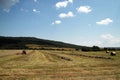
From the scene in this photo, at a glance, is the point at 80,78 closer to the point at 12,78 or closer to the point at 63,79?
the point at 63,79

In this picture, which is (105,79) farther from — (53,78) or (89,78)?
(53,78)

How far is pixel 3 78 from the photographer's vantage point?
1795 cm

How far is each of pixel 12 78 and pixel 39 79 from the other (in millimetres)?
2406

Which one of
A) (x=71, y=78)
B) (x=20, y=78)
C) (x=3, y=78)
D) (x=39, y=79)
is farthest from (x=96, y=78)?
(x=3, y=78)

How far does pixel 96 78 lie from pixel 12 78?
7.05 metres

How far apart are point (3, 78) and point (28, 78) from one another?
85.9 inches

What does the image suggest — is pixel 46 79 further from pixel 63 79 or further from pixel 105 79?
pixel 105 79

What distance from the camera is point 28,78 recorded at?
58.0 ft

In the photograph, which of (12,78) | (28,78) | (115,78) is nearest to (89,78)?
Result: (115,78)

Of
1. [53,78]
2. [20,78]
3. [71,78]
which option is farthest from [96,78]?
[20,78]

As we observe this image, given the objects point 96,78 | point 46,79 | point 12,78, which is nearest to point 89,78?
point 96,78

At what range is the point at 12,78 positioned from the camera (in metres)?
17.8

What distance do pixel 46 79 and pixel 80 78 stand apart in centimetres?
286

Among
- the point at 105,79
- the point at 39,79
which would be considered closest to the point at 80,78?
the point at 105,79
